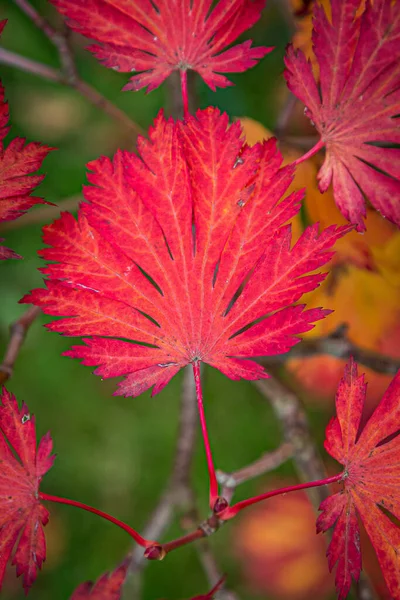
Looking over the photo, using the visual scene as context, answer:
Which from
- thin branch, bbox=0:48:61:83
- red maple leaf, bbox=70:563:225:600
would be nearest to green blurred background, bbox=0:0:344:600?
thin branch, bbox=0:48:61:83

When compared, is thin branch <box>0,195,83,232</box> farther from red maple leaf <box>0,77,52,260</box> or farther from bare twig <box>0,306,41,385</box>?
red maple leaf <box>0,77,52,260</box>

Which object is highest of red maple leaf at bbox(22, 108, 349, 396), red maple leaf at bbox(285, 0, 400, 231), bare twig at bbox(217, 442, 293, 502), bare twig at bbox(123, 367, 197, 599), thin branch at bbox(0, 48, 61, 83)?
thin branch at bbox(0, 48, 61, 83)

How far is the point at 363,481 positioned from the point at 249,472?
8.3 inches

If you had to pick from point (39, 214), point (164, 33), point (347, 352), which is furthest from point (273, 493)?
point (39, 214)

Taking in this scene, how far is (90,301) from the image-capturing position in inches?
19.8

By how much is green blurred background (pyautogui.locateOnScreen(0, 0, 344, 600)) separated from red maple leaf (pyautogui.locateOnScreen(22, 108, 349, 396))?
0.78 meters

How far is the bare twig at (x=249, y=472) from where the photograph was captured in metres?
0.58

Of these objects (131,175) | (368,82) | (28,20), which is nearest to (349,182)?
(368,82)

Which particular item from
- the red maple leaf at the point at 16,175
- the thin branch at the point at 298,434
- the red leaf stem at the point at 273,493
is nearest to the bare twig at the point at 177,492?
the thin branch at the point at 298,434

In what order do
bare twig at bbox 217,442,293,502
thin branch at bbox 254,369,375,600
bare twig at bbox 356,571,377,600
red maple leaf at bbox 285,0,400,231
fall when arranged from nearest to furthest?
red maple leaf at bbox 285,0,400,231, bare twig at bbox 217,442,293,502, bare twig at bbox 356,571,377,600, thin branch at bbox 254,369,375,600

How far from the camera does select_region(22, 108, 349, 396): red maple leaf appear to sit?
47 cm

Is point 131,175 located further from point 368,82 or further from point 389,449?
point 389,449

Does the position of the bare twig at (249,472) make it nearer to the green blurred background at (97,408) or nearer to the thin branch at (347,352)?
the thin branch at (347,352)

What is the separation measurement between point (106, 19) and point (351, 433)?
0.46 m
